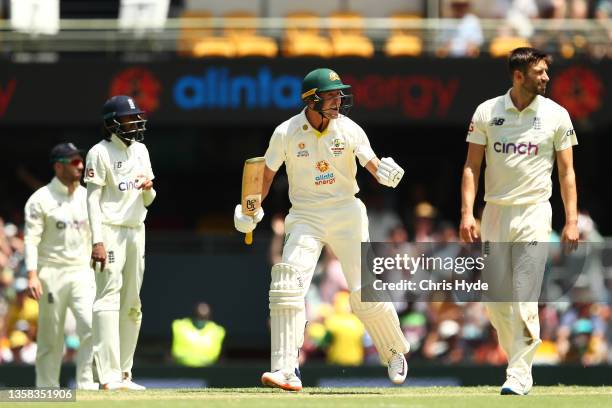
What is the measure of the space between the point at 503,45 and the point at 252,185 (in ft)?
31.2

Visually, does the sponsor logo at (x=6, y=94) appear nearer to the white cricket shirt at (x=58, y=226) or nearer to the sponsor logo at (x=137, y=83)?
the sponsor logo at (x=137, y=83)

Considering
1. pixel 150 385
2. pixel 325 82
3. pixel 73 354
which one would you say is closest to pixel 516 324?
pixel 325 82

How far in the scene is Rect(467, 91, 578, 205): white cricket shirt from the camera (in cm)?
934

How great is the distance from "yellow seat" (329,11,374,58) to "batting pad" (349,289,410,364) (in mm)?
8992

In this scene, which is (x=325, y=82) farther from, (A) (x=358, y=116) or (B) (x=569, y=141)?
(A) (x=358, y=116)

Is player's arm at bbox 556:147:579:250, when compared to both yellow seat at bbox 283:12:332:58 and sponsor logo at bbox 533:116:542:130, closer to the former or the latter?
sponsor logo at bbox 533:116:542:130

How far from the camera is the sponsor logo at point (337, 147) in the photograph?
9.33m

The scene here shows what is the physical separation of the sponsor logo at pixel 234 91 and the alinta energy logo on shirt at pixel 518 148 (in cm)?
893

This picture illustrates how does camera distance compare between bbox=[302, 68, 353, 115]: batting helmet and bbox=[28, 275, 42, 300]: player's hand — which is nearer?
bbox=[302, 68, 353, 115]: batting helmet

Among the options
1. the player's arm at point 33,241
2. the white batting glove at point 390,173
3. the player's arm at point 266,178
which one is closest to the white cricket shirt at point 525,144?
the white batting glove at point 390,173

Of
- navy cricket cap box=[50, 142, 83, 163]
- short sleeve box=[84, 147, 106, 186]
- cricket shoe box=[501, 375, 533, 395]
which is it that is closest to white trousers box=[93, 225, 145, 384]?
short sleeve box=[84, 147, 106, 186]

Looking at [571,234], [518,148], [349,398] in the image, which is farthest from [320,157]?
[571,234]

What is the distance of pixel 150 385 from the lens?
1374 centimetres

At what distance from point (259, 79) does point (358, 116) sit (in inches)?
49.9
